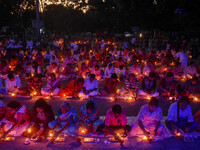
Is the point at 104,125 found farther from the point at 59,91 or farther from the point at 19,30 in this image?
the point at 19,30

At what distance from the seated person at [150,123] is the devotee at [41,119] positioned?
1.82 meters

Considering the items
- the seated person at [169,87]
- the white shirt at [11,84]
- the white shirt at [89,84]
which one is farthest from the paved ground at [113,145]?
the white shirt at [11,84]

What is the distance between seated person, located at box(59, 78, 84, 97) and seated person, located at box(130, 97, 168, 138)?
2.54 metres

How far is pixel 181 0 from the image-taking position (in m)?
8.48

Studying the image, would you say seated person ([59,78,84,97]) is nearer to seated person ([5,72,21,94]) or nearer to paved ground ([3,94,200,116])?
paved ground ([3,94,200,116])

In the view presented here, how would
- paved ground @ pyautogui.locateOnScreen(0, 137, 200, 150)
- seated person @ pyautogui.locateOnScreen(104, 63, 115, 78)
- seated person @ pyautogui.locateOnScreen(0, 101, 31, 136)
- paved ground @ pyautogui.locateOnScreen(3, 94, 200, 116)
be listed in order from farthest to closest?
seated person @ pyautogui.locateOnScreen(104, 63, 115, 78), paved ground @ pyautogui.locateOnScreen(3, 94, 200, 116), seated person @ pyautogui.locateOnScreen(0, 101, 31, 136), paved ground @ pyautogui.locateOnScreen(0, 137, 200, 150)

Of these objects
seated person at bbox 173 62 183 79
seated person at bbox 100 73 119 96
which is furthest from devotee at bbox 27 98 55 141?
seated person at bbox 173 62 183 79

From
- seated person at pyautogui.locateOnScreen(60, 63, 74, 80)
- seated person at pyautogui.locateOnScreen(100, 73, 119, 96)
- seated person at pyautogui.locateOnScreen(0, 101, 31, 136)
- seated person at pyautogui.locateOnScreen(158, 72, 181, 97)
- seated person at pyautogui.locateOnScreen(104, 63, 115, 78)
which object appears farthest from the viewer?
seated person at pyautogui.locateOnScreen(60, 63, 74, 80)

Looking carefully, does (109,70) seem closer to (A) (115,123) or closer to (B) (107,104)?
(B) (107,104)

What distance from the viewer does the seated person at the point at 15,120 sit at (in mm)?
4230

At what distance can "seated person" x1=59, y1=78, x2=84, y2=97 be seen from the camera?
630cm

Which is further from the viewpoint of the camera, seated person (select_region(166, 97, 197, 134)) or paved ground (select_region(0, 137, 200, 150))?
seated person (select_region(166, 97, 197, 134))

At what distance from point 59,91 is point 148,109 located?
3.14m

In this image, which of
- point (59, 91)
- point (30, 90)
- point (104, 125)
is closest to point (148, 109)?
point (104, 125)
